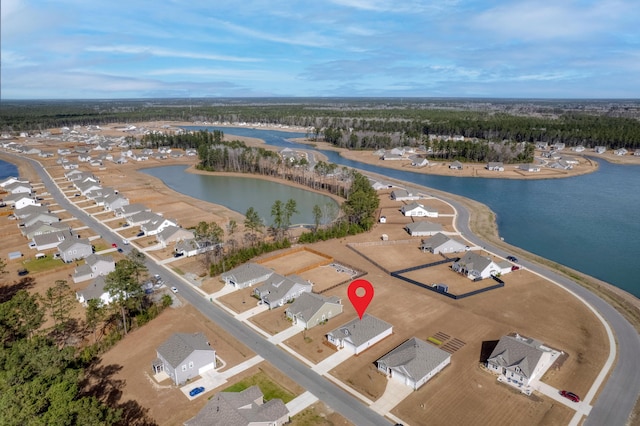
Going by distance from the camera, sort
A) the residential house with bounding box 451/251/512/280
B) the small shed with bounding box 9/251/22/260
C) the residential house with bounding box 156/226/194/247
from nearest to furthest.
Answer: the residential house with bounding box 451/251/512/280 → the small shed with bounding box 9/251/22/260 → the residential house with bounding box 156/226/194/247

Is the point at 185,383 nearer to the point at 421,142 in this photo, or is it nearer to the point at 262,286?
the point at 262,286

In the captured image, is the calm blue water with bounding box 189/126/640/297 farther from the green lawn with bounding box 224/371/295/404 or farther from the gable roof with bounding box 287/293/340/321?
the green lawn with bounding box 224/371/295/404

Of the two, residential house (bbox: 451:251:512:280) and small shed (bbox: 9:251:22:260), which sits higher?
residential house (bbox: 451:251:512:280)

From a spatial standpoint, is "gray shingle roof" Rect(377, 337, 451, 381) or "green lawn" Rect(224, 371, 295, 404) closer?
"green lawn" Rect(224, 371, 295, 404)

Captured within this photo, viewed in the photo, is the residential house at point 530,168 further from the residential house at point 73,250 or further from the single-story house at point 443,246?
the residential house at point 73,250

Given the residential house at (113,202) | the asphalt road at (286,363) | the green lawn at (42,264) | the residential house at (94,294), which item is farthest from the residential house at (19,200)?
the residential house at (94,294)

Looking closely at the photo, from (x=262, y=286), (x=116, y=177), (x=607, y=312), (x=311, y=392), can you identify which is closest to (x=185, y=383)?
(x=311, y=392)

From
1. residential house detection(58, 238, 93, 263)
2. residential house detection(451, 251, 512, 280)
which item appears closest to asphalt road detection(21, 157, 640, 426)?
residential house detection(451, 251, 512, 280)
